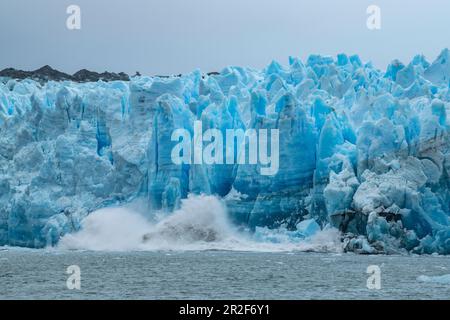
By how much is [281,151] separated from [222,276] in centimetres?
960

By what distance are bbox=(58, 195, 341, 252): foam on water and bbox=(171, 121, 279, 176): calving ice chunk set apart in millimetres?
1657

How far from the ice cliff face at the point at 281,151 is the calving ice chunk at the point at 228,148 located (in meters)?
0.31

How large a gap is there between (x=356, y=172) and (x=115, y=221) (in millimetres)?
10176

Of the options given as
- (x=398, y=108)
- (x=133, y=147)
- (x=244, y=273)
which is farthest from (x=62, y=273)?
(x=398, y=108)

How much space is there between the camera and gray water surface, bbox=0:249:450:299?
2322 cm

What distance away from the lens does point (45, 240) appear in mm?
37594

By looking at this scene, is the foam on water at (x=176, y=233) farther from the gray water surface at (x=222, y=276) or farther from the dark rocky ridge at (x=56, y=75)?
the dark rocky ridge at (x=56, y=75)

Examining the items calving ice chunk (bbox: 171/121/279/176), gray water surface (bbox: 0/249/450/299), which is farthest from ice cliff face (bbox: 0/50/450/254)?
gray water surface (bbox: 0/249/450/299)

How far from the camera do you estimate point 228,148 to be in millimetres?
37125

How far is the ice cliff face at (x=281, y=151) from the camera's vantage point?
3191 cm
